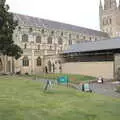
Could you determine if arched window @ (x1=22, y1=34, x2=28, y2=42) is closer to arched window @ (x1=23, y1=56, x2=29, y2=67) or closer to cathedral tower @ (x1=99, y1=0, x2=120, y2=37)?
arched window @ (x1=23, y1=56, x2=29, y2=67)

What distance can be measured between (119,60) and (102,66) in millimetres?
4614

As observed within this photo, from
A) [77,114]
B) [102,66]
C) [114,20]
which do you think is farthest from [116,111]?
[114,20]

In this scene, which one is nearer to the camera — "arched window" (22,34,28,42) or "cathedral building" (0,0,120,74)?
"cathedral building" (0,0,120,74)

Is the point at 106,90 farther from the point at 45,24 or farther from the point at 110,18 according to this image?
the point at 110,18

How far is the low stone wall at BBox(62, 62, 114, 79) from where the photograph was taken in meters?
58.4

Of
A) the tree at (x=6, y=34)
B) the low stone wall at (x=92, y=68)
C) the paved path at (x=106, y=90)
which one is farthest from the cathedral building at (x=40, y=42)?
the paved path at (x=106, y=90)

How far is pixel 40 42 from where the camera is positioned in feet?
297

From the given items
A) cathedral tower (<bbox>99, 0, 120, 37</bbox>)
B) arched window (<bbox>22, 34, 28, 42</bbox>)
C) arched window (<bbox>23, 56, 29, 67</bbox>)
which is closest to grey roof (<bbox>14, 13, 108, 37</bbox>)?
arched window (<bbox>22, 34, 28, 42</bbox>)

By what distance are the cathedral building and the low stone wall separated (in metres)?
6.70

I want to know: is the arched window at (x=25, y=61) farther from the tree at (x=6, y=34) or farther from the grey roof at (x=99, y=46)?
the tree at (x=6, y=34)

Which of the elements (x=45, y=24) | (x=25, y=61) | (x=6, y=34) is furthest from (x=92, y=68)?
(x=45, y=24)

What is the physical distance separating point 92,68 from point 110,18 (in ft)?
221

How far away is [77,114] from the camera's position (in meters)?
17.1

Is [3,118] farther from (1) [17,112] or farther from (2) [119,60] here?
(2) [119,60]
